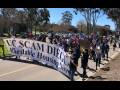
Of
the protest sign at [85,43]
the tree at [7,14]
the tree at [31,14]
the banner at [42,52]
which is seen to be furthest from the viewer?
the tree at [31,14]

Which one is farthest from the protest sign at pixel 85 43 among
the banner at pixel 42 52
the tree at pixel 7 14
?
the tree at pixel 7 14

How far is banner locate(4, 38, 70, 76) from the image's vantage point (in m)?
6.74

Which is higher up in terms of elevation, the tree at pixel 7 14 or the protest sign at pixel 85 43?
the tree at pixel 7 14

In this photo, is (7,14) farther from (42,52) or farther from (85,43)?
(42,52)

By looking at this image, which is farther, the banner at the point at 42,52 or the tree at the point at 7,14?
the tree at the point at 7,14

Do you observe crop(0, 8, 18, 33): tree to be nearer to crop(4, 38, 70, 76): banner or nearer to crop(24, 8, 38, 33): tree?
crop(24, 8, 38, 33): tree

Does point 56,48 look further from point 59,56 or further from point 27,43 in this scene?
point 27,43

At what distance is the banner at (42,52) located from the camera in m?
6.74

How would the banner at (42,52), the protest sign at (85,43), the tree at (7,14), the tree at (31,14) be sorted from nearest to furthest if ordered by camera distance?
the banner at (42,52), the protest sign at (85,43), the tree at (7,14), the tree at (31,14)

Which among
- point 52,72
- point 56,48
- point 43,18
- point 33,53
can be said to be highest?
point 43,18

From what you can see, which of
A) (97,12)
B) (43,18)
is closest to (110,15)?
(97,12)

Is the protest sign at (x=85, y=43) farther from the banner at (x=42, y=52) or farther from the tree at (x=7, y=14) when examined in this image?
the tree at (x=7, y=14)
